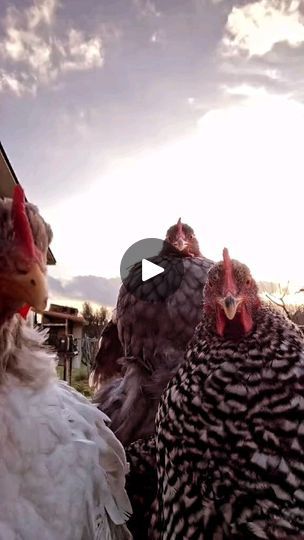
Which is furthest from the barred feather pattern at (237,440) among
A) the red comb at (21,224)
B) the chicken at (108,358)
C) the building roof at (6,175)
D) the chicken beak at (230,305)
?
the building roof at (6,175)

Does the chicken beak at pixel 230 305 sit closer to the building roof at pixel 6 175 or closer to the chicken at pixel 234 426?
the chicken at pixel 234 426

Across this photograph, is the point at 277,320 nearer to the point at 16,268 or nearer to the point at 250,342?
the point at 250,342

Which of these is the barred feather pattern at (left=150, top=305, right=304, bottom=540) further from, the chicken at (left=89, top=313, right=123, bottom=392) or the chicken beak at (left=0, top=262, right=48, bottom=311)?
the chicken at (left=89, top=313, right=123, bottom=392)

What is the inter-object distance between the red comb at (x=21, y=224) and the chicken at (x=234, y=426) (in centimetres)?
73

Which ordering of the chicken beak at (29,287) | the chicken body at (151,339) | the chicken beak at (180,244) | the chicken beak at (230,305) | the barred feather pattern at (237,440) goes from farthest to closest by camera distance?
the chicken beak at (180,244) → the chicken body at (151,339) → the chicken beak at (230,305) → the barred feather pattern at (237,440) → the chicken beak at (29,287)

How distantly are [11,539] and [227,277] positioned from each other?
1.13 metres

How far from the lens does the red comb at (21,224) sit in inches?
60.3

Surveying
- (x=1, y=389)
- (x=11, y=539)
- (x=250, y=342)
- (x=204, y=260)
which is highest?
(x=204, y=260)

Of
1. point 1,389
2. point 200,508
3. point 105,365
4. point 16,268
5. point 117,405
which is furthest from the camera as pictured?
point 105,365

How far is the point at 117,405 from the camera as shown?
2832 millimetres

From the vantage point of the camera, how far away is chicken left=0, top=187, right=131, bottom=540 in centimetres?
153

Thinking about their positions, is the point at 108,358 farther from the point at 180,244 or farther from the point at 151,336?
the point at 180,244

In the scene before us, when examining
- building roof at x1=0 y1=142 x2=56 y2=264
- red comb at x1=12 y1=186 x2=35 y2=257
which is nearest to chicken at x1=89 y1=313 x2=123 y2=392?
building roof at x1=0 y1=142 x2=56 y2=264

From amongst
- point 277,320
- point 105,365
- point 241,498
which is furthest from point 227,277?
point 105,365
